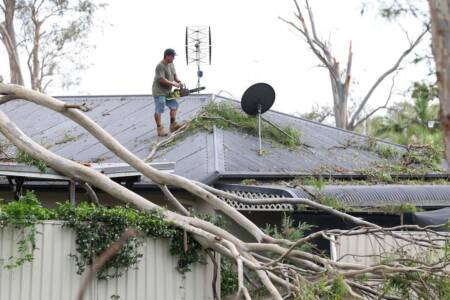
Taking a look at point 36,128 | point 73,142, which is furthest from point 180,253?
point 36,128

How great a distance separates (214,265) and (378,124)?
2547cm

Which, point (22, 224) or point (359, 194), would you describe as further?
point (359, 194)

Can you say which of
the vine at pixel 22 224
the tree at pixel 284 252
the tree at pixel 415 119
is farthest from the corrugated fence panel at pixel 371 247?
the tree at pixel 415 119

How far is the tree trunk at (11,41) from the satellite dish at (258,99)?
63.7 feet

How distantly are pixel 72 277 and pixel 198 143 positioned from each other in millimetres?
5204

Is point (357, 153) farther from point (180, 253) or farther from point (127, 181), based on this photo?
point (180, 253)

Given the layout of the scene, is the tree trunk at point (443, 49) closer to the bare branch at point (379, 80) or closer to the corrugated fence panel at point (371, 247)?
the corrugated fence panel at point (371, 247)

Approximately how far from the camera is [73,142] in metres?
15.2

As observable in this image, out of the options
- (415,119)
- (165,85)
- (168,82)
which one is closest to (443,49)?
(168,82)

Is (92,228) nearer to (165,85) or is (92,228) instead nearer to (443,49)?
(443,49)

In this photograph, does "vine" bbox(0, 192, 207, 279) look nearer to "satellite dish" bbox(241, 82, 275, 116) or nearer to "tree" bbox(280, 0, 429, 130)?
"satellite dish" bbox(241, 82, 275, 116)

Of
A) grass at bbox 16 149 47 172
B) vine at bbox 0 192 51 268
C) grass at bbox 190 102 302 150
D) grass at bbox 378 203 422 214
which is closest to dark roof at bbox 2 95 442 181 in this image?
grass at bbox 190 102 302 150

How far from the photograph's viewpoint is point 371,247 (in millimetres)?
10039

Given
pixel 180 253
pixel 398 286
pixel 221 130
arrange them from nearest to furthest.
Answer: pixel 398 286, pixel 180 253, pixel 221 130
